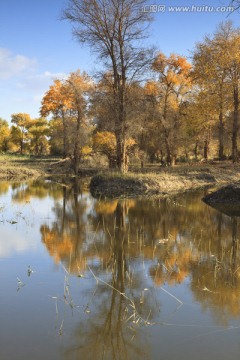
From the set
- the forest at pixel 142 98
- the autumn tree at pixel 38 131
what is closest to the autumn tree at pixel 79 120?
the forest at pixel 142 98

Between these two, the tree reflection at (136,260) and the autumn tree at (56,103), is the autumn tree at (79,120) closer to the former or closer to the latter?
the autumn tree at (56,103)

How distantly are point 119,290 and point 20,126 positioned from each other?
86826mm

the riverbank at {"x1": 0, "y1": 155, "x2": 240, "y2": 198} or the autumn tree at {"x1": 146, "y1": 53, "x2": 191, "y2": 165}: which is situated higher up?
the autumn tree at {"x1": 146, "y1": 53, "x2": 191, "y2": 165}

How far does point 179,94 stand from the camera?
40.8 m

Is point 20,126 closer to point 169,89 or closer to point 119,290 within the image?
point 169,89

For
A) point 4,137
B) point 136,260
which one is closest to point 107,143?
point 136,260

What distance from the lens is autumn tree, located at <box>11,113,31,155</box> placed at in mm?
88375

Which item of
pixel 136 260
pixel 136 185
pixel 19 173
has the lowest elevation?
pixel 19 173

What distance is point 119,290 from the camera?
22.8 ft

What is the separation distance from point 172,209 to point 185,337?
11.0 meters

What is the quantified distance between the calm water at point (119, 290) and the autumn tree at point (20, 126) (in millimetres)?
78265

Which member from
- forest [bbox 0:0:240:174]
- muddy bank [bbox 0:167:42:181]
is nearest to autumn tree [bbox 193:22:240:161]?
forest [bbox 0:0:240:174]

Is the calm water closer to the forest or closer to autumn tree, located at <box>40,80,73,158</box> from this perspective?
the forest

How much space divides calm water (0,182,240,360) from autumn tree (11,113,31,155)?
78.3m
